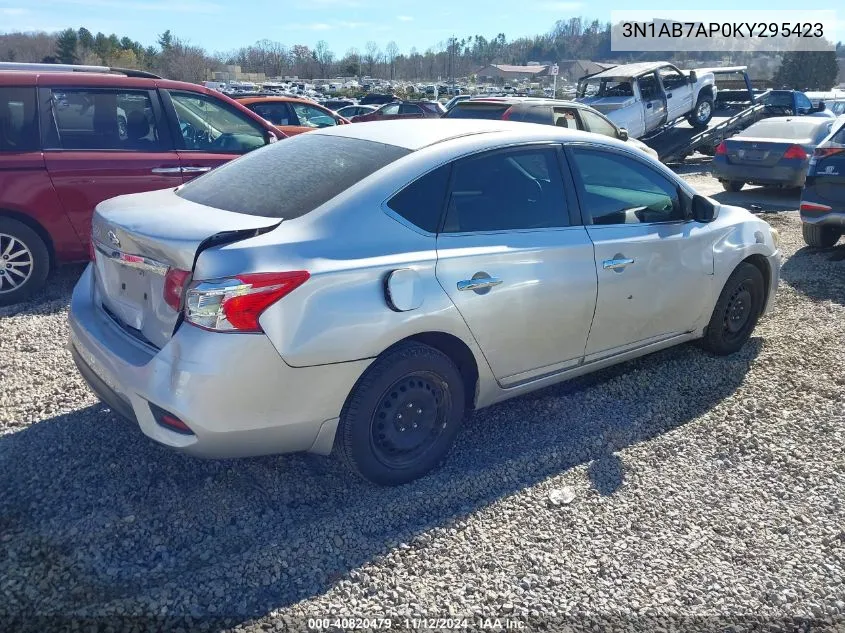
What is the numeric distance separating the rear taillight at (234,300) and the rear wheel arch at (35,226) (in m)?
3.70

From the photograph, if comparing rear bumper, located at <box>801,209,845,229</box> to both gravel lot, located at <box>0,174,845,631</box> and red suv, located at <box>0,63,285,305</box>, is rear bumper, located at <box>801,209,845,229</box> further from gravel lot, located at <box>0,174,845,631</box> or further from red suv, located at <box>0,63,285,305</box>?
red suv, located at <box>0,63,285,305</box>

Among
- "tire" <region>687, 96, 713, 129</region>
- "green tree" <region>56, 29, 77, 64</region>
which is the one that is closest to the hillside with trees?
"green tree" <region>56, 29, 77, 64</region>

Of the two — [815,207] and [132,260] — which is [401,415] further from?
[815,207]

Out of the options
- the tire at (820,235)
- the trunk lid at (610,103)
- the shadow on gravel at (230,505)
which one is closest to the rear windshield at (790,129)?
the trunk lid at (610,103)

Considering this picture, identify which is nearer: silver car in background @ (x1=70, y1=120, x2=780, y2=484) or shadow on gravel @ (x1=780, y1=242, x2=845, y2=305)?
silver car in background @ (x1=70, y1=120, x2=780, y2=484)

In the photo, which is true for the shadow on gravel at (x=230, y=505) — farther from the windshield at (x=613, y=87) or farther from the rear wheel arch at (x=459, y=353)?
the windshield at (x=613, y=87)

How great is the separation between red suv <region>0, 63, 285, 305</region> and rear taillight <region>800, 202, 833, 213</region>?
6177 millimetres

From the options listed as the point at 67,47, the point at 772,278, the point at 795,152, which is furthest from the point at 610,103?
the point at 67,47

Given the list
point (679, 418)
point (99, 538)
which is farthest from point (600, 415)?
point (99, 538)

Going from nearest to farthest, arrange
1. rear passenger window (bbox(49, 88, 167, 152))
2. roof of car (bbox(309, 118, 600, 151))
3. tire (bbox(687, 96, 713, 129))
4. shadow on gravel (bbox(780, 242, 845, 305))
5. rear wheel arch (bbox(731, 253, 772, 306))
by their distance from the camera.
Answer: roof of car (bbox(309, 118, 600, 151)), rear wheel arch (bbox(731, 253, 772, 306)), rear passenger window (bbox(49, 88, 167, 152)), shadow on gravel (bbox(780, 242, 845, 305)), tire (bbox(687, 96, 713, 129))

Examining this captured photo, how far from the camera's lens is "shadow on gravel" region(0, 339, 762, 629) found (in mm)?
2619

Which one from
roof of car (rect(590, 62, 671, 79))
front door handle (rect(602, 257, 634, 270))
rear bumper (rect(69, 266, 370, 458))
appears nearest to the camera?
rear bumper (rect(69, 266, 370, 458))

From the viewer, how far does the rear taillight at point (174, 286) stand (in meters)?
2.79

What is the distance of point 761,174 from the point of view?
11.7 metres
